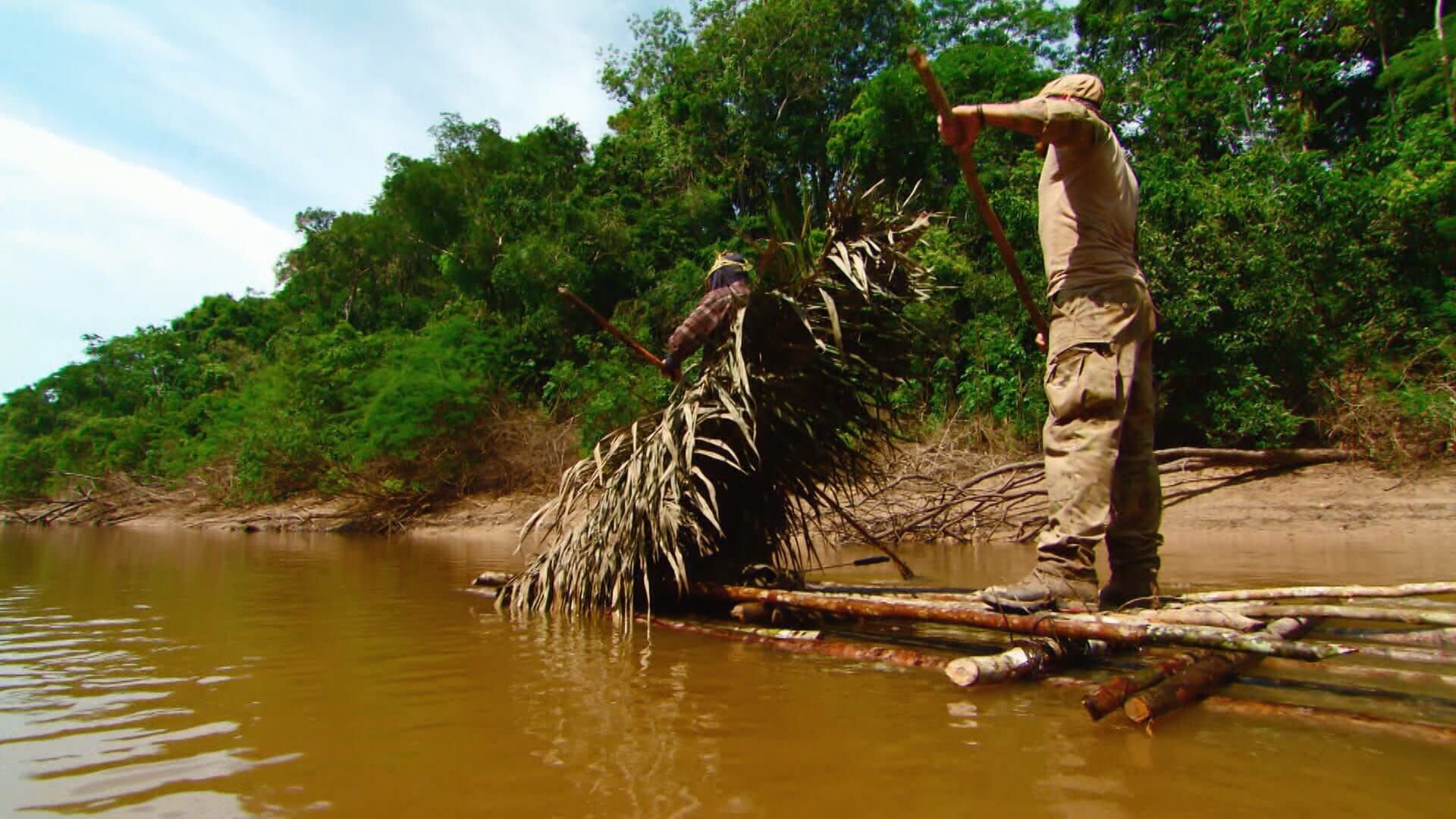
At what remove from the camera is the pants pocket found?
2.72m

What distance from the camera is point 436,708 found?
2266 millimetres

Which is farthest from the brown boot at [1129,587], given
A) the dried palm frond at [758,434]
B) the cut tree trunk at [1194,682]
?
the dried palm frond at [758,434]

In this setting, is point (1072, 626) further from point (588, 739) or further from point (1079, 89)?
point (1079, 89)

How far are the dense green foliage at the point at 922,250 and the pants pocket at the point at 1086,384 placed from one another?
126cm

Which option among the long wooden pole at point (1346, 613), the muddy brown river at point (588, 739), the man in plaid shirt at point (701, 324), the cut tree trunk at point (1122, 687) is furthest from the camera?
the man in plaid shirt at point (701, 324)

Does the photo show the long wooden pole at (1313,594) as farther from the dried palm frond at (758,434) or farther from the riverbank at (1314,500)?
the riverbank at (1314,500)

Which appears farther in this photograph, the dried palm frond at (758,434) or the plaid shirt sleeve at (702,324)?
the plaid shirt sleeve at (702,324)

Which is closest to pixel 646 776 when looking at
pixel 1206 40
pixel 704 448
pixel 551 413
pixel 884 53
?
pixel 704 448

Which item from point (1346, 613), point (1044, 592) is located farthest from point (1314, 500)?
point (1044, 592)

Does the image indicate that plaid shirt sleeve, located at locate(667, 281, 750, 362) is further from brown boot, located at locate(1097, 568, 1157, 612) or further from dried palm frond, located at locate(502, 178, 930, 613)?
brown boot, located at locate(1097, 568, 1157, 612)

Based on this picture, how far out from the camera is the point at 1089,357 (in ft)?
9.15

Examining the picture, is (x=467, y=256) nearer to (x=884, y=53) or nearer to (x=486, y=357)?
(x=486, y=357)

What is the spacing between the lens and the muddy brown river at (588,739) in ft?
5.08

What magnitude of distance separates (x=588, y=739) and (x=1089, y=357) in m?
1.93
